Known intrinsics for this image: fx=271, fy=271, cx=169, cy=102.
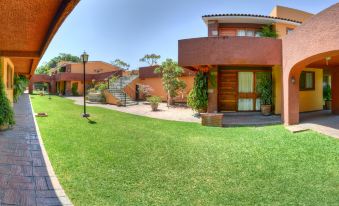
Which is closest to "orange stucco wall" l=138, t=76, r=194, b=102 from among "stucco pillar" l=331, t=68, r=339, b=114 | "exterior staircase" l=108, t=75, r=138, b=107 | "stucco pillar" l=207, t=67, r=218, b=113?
"exterior staircase" l=108, t=75, r=138, b=107

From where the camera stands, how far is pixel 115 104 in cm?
2509

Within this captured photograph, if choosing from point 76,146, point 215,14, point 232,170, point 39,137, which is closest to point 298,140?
point 232,170

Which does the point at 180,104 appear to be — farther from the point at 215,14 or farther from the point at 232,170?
the point at 232,170

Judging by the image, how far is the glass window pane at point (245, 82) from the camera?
1538 centimetres

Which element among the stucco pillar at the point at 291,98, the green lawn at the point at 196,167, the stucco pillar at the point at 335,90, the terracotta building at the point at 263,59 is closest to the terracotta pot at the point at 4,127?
the green lawn at the point at 196,167

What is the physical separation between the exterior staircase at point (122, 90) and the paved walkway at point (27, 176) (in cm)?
1573

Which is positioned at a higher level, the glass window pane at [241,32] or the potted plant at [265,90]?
the glass window pane at [241,32]

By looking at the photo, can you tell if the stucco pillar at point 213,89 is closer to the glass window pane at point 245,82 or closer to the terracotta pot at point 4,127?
the glass window pane at point 245,82

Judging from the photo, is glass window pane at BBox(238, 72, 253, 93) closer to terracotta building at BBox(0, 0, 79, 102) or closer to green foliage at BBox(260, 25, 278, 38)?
green foliage at BBox(260, 25, 278, 38)

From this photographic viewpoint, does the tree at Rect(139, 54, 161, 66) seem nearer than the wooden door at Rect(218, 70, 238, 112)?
No

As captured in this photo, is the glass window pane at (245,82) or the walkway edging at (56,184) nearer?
the walkway edging at (56,184)

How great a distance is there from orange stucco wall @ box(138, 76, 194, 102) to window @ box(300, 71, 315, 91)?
9.93 metres

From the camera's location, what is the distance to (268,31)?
1764 cm

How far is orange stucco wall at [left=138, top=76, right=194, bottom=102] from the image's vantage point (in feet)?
78.9
